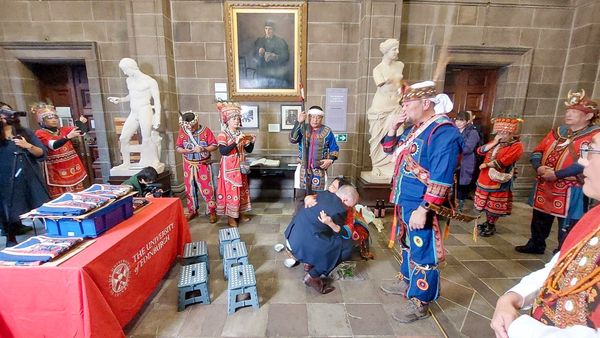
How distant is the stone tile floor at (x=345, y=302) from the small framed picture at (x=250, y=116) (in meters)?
2.37

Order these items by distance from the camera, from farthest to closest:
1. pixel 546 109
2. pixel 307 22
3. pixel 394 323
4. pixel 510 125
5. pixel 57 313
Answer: pixel 546 109 → pixel 307 22 → pixel 510 125 → pixel 394 323 → pixel 57 313

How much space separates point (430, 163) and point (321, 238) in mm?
1059

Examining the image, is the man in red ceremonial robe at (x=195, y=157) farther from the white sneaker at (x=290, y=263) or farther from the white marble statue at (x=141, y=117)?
the white sneaker at (x=290, y=263)

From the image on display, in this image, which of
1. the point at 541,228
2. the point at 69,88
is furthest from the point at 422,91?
the point at 69,88

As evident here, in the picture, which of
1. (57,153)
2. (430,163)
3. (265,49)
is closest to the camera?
(430,163)

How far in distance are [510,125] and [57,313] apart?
4.38 meters

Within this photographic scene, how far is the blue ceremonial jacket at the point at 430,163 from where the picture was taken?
1.63 meters

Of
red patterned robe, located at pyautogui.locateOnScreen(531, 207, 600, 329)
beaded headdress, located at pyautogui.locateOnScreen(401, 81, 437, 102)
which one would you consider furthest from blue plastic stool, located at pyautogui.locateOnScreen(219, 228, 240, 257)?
red patterned robe, located at pyautogui.locateOnScreen(531, 207, 600, 329)

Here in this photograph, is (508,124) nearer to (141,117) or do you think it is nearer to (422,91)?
(422,91)

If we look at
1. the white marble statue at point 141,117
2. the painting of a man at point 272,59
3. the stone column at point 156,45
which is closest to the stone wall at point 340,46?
the stone column at point 156,45

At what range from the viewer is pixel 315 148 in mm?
3457

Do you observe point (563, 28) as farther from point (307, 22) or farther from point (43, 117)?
point (43, 117)

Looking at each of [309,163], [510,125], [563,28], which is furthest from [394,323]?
[563,28]

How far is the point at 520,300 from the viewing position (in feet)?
3.24
